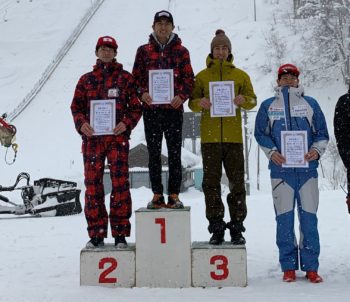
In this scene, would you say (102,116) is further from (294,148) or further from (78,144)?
(78,144)

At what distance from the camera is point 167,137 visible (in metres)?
5.04

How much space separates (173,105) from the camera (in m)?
4.87

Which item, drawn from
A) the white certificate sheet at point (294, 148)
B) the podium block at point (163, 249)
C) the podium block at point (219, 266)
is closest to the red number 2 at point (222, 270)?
the podium block at point (219, 266)

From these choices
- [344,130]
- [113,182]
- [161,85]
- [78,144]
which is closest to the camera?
[344,130]

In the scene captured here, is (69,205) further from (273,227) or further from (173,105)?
(173,105)

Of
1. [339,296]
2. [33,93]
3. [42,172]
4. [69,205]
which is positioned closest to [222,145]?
[339,296]

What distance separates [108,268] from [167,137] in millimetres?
1459

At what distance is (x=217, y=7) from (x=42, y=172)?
29.8 m

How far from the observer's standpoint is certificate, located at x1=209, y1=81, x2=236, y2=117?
4.88 meters

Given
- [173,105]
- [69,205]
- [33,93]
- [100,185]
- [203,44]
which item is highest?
[203,44]

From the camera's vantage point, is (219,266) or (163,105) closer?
(219,266)

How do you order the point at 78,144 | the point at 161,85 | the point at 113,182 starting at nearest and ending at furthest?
1. the point at 113,182
2. the point at 161,85
3. the point at 78,144

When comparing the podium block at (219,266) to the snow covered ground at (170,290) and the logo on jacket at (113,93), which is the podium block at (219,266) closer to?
the snow covered ground at (170,290)

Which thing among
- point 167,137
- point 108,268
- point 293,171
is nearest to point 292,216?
point 293,171
